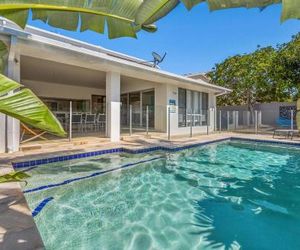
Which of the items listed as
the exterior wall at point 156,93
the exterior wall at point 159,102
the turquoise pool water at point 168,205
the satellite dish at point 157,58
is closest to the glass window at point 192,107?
the exterior wall at point 156,93

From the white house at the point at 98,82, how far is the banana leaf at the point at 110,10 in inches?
172

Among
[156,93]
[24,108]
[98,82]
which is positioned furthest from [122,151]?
[98,82]

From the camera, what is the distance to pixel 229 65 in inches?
922

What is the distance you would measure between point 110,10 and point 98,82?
13088mm

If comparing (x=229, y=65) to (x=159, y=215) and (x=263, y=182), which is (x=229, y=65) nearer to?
(x=263, y=182)

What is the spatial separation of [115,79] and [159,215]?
7052mm

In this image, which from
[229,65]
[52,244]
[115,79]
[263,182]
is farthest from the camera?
[229,65]

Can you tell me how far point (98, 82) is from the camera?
14.4 metres

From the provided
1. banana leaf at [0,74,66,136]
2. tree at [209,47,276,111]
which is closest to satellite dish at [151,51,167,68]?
tree at [209,47,276,111]

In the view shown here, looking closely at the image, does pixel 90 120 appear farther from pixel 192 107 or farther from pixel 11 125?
pixel 192 107

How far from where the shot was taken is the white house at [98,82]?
671 cm

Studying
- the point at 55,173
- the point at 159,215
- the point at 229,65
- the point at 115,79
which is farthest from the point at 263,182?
the point at 229,65

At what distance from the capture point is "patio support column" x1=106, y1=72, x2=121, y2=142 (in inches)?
374

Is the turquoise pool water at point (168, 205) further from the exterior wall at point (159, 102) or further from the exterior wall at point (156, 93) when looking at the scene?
the exterior wall at point (156, 93)
